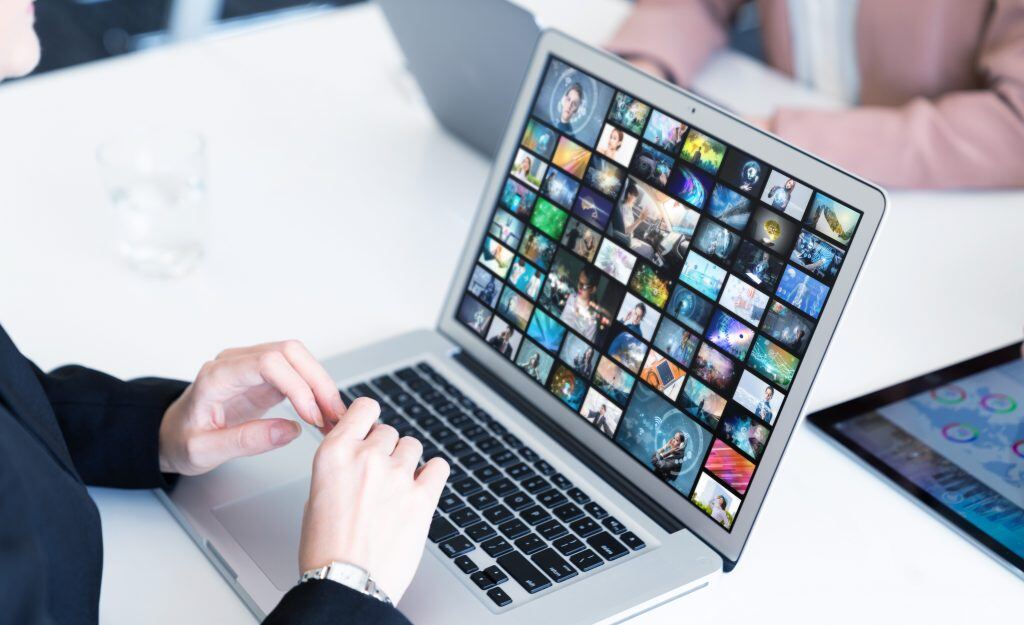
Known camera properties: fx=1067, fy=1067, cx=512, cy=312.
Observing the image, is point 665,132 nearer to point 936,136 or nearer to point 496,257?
point 496,257

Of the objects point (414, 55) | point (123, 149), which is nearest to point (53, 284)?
point (123, 149)

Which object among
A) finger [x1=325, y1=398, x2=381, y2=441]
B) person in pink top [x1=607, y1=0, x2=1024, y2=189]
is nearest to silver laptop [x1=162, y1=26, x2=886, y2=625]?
finger [x1=325, y1=398, x2=381, y2=441]

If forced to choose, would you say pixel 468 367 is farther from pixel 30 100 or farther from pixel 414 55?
pixel 30 100

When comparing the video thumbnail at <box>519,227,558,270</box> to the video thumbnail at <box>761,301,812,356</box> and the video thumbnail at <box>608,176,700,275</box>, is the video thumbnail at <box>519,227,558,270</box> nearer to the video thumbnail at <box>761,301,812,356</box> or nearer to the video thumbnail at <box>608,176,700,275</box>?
the video thumbnail at <box>608,176,700,275</box>

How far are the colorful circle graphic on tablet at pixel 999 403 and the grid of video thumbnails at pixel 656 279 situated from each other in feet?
1.03

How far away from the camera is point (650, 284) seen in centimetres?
82

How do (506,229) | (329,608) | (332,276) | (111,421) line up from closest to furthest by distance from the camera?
(329,608) < (111,421) < (506,229) < (332,276)

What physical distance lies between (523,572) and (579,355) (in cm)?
20

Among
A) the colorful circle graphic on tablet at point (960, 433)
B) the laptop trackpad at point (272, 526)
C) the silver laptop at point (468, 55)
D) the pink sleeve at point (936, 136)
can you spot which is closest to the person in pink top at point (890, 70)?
the pink sleeve at point (936, 136)

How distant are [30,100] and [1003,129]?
1185 mm

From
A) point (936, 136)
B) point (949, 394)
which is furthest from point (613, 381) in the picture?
point (936, 136)

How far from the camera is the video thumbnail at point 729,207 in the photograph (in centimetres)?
76

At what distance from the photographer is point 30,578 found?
570mm

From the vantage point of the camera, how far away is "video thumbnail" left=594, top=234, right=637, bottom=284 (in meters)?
0.84
